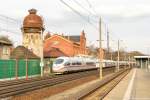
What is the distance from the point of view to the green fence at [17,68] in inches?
1716

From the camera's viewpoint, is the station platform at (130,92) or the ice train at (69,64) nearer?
the station platform at (130,92)

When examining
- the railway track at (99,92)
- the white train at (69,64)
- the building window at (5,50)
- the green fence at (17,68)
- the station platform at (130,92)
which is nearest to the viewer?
the railway track at (99,92)

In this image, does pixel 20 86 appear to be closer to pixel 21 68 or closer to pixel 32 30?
pixel 21 68

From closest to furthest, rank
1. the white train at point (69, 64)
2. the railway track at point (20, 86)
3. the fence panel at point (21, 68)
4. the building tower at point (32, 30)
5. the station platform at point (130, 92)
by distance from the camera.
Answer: the station platform at point (130, 92), the railway track at point (20, 86), the fence panel at point (21, 68), the white train at point (69, 64), the building tower at point (32, 30)

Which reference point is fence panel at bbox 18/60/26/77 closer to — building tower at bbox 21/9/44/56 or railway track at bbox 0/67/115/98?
railway track at bbox 0/67/115/98

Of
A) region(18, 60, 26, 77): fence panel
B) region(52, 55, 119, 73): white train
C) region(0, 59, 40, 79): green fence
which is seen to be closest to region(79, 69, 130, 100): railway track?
region(0, 59, 40, 79): green fence

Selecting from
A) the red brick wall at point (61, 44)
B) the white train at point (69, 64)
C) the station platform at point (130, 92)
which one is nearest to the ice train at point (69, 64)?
the white train at point (69, 64)

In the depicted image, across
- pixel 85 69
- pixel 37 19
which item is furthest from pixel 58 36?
pixel 85 69

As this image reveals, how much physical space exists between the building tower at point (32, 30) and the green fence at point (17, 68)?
2887 centimetres

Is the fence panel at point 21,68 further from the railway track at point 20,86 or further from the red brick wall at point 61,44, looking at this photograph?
the red brick wall at point 61,44

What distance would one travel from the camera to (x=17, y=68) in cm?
4778

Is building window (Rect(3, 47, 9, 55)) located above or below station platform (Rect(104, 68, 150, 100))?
above

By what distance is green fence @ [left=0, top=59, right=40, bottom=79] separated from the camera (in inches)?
1716

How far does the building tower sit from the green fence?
28.9m
